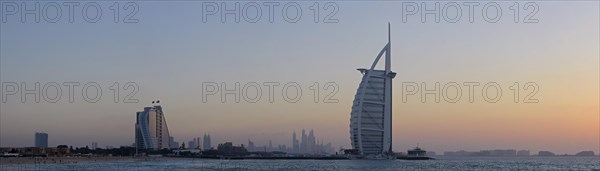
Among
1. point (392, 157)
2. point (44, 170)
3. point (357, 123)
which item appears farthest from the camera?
point (392, 157)

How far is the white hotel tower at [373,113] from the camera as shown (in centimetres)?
15650

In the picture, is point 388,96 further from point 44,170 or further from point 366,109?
point 44,170

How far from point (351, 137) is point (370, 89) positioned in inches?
413

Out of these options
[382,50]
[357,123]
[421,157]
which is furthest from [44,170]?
[421,157]

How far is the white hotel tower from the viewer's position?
156 metres

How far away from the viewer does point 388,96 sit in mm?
161125

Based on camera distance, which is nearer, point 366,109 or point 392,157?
point 366,109

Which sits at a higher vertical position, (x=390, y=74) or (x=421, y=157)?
(x=390, y=74)

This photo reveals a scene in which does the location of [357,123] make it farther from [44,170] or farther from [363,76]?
[44,170]

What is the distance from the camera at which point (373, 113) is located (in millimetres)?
159000

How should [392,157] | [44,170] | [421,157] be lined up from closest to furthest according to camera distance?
[44,170], [392,157], [421,157]

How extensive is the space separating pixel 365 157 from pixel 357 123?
295 inches

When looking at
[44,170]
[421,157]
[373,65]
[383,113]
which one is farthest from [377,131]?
[44,170]

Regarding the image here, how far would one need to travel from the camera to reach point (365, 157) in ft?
521
